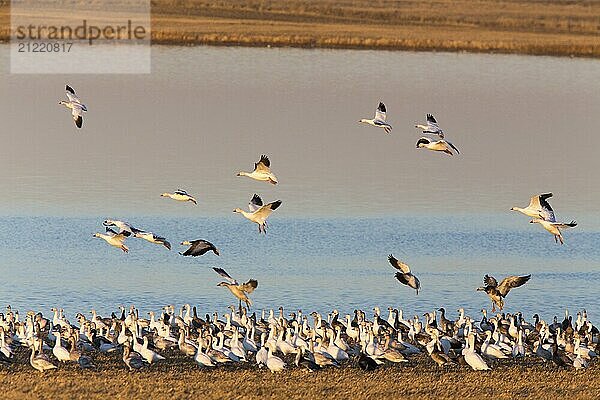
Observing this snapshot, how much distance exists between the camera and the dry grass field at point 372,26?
49.1 m

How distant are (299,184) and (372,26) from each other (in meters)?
27.2

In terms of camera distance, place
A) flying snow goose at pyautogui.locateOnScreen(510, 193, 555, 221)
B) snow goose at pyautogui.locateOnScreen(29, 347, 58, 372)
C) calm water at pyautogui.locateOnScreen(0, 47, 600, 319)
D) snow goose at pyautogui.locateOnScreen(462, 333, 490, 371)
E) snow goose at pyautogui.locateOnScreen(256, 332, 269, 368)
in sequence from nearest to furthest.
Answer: snow goose at pyautogui.locateOnScreen(29, 347, 58, 372), snow goose at pyautogui.locateOnScreen(256, 332, 269, 368), snow goose at pyautogui.locateOnScreen(462, 333, 490, 371), flying snow goose at pyautogui.locateOnScreen(510, 193, 555, 221), calm water at pyautogui.locateOnScreen(0, 47, 600, 319)

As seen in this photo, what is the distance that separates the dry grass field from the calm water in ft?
6.91

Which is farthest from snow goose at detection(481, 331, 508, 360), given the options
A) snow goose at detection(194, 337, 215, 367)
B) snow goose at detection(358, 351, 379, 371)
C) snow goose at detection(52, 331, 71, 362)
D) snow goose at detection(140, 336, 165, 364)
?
snow goose at detection(52, 331, 71, 362)

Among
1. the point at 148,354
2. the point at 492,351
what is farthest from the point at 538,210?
the point at 148,354

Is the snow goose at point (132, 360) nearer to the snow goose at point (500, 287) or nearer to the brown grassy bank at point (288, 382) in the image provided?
the brown grassy bank at point (288, 382)

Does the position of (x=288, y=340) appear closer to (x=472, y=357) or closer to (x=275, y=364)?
(x=275, y=364)

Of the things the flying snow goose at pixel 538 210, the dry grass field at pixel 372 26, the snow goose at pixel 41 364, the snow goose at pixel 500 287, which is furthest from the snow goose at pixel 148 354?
the dry grass field at pixel 372 26

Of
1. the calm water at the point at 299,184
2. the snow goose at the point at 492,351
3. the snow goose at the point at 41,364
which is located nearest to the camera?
the snow goose at the point at 41,364

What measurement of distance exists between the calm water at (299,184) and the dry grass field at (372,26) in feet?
6.91

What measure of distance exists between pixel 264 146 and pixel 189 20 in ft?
65.2

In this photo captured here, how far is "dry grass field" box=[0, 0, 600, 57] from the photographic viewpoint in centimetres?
4912

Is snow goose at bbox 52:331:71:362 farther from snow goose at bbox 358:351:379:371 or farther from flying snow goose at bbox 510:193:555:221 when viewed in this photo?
flying snow goose at bbox 510:193:555:221

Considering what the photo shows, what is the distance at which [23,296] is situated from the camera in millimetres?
18188
